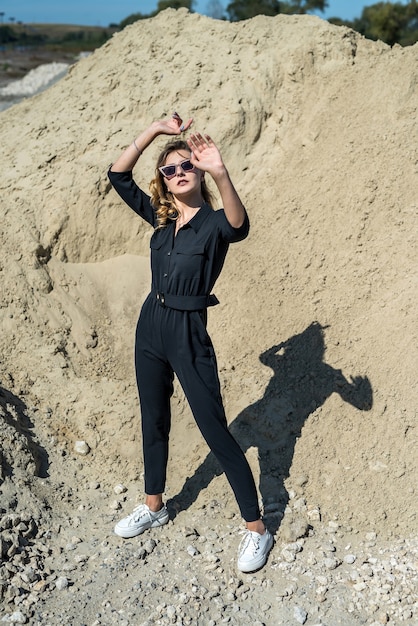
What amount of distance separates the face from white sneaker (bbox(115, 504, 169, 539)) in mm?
1788

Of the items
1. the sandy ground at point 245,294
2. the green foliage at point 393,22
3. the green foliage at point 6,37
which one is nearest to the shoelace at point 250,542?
the sandy ground at point 245,294

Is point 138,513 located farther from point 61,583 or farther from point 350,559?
point 350,559

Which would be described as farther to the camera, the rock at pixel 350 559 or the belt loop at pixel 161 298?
the rock at pixel 350 559

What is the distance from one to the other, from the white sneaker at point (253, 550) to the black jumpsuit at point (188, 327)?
111 mm

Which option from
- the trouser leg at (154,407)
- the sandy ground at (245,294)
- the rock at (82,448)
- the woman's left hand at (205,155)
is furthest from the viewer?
Result: the rock at (82,448)

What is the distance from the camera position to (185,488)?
4.36 meters

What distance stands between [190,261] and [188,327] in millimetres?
330

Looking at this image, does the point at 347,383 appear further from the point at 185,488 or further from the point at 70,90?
the point at 70,90

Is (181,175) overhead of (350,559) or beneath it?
overhead

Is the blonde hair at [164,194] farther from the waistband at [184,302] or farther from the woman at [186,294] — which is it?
the waistband at [184,302]

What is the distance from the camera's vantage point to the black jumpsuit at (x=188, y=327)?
3410 mm

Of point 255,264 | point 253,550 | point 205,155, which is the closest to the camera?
point 205,155

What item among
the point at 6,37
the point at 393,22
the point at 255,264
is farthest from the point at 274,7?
the point at 6,37

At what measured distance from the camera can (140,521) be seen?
157 inches
